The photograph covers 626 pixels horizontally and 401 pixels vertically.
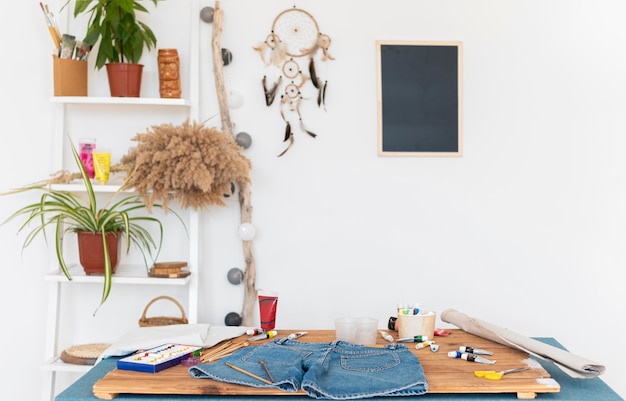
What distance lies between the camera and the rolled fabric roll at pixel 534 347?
5.15 feet

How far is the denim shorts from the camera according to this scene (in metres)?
1.50

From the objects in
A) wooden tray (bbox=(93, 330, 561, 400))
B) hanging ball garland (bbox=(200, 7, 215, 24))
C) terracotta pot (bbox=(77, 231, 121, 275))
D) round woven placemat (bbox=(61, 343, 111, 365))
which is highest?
hanging ball garland (bbox=(200, 7, 215, 24))

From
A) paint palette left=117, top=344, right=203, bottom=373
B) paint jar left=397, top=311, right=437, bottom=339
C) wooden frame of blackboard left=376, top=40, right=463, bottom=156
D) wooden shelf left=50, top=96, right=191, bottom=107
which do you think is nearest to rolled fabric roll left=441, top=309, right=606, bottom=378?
paint jar left=397, top=311, right=437, bottom=339

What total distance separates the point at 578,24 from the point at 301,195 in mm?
1376

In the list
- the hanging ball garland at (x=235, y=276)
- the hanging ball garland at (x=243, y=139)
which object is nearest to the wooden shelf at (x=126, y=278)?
the hanging ball garland at (x=235, y=276)

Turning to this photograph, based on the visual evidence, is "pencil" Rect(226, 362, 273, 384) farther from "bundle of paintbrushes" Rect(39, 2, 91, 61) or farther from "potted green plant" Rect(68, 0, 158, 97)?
"bundle of paintbrushes" Rect(39, 2, 91, 61)

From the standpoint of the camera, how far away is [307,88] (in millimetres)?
2947

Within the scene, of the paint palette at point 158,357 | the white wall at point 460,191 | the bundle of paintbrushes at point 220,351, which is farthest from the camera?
the white wall at point 460,191

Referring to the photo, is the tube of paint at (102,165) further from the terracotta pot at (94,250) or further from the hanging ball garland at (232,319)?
Answer: the hanging ball garland at (232,319)

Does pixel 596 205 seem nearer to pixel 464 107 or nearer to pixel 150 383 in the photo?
pixel 464 107

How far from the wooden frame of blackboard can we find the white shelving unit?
82 cm

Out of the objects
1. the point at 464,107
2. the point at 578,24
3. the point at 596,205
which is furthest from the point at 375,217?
the point at 578,24

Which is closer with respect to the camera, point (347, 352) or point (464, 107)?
point (347, 352)

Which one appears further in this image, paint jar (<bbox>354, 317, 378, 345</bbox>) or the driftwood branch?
the driftwood branch
